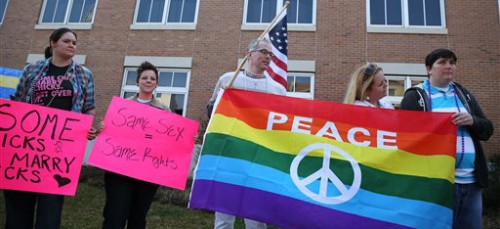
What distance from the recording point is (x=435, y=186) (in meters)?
2.78

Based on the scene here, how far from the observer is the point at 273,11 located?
489 inches

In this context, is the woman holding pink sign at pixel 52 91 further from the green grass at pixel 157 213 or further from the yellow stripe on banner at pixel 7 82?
the yellow stripe on banner at pixel 7 82

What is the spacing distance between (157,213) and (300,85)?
6.43 m

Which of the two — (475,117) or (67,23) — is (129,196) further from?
(67,23)

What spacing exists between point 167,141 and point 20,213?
4.50ft

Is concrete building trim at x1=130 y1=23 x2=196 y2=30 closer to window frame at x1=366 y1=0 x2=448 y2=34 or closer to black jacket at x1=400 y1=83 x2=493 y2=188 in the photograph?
window frame at x1=366 y1=0 x2=448 y2=34

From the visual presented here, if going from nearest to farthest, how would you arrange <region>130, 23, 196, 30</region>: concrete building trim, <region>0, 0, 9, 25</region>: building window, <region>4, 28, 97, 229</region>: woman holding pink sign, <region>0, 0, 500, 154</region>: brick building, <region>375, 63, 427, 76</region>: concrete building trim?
1. <region>4, 28, 97, 229</region>: woman holding pink sign
2. <region>375, 63, 427, 76</region>: concrete building trim
3. <region>0, 0, 500, 154</region>: brick building
4. <region>130, 23, 196, 30</region>: concrete building trim
5. <region>0, 0, 9, 25</region>: building window

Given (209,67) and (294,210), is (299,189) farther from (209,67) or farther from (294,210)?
(209,67)

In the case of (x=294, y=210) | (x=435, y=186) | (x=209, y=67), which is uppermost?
(x=209, y=67)

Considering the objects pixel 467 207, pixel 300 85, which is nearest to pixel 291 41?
pixel 300 85

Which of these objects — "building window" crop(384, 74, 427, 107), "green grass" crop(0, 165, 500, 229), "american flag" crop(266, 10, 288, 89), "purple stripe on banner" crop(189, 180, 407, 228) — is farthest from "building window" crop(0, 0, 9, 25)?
"purple stripe on banner" crop(189, 180, 407, 228)

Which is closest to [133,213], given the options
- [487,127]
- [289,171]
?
[289,171]

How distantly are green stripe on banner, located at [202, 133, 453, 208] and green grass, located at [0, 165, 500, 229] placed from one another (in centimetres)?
335

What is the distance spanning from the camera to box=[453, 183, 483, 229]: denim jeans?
9.50ft
